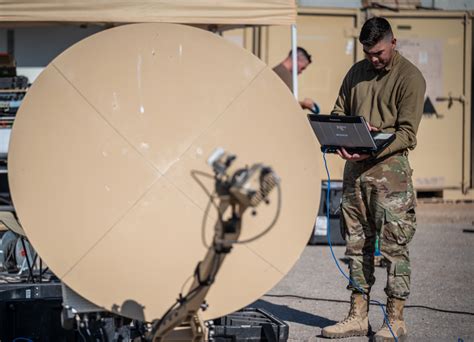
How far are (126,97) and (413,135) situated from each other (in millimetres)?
2019

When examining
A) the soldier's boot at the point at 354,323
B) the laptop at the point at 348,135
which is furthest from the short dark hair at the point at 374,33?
the soldier's boot at the point at 354,323

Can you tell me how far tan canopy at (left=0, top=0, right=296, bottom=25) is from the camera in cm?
814

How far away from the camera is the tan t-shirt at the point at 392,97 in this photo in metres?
5.52

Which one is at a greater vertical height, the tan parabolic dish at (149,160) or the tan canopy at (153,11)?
the tan canopy at (153,11)

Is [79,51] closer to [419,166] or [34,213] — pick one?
[34,213]

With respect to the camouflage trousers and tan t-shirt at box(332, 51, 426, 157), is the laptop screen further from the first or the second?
the camouflage trousers

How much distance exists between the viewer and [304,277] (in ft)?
25.7

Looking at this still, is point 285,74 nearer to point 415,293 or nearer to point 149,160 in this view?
point 415,293

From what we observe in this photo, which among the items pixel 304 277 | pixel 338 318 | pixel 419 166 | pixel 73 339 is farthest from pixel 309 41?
pixel 73 339

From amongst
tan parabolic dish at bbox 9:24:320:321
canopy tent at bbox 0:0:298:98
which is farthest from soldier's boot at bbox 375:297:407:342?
Result: canopy tent at bbox 0:0:298:98

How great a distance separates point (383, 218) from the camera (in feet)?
18.4

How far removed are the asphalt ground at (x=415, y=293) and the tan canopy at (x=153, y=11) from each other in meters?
2.42

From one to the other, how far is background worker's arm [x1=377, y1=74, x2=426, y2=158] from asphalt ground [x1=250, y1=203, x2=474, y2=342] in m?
1.28

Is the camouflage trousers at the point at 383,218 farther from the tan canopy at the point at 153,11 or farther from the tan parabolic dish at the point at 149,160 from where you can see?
the tan canopy at the point at 153,11
